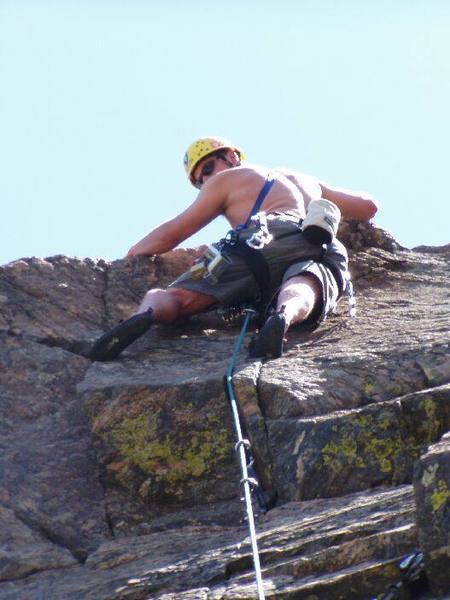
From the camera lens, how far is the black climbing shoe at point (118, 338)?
7.22 metres

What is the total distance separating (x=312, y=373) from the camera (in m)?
6.47

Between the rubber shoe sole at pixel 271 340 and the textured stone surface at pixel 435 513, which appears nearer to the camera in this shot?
the textured stone surface at pixel 435 513

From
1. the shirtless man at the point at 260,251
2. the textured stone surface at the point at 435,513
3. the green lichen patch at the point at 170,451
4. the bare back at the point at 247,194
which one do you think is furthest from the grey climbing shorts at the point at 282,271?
the textured stone surface at the point at 435,513

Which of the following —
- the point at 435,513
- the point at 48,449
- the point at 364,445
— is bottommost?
the point at 435,513

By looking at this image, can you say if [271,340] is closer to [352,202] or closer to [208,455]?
[208,455]

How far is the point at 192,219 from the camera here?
27.4ft

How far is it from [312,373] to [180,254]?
2.46m

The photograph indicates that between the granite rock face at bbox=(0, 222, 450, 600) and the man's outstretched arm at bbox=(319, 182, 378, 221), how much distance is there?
4.06 feet

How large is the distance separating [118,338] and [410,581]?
11.1 feet

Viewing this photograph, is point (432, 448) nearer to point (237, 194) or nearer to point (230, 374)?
point (230, 374)

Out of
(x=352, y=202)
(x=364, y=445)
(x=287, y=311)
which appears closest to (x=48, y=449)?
(x=287, y=311)

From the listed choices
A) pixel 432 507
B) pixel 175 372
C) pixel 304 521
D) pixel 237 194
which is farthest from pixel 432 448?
pixel 237 194

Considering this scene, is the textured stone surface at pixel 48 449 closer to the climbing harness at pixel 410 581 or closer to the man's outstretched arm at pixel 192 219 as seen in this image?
the man's outstretched arm at pixel 192 219

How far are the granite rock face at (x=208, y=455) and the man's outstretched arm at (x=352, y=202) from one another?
1239 millimetres
